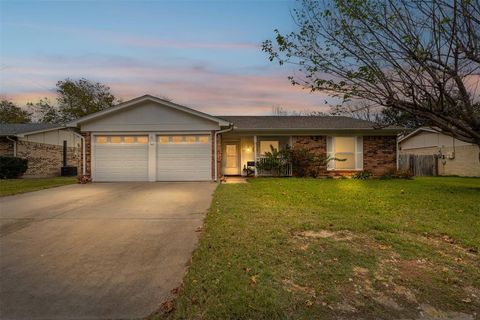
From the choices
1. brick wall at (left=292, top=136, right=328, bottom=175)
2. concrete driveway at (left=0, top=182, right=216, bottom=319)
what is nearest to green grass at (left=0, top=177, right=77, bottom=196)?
concrete driveway at (left=0, top=182, right=216, bottom=319)

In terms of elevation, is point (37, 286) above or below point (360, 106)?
below

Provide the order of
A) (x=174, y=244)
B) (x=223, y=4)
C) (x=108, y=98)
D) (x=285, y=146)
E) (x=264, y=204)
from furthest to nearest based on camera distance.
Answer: (x=108, y=98), (x=285, y=146), (x=223, y=4), (x=264, y=204), (x=174, y=244)

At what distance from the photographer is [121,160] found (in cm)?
1585

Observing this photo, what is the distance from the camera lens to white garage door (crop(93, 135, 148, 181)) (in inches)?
623

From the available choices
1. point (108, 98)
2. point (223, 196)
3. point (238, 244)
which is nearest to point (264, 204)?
point (223, 196)

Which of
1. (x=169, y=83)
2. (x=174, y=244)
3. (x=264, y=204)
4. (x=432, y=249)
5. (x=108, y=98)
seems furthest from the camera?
(x=108, y=98)

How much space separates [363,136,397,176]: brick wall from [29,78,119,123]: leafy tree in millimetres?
32198

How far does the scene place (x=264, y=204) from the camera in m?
8.90

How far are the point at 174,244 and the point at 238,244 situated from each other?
1.08 meters

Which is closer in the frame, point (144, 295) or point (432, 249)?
point (144, 295)

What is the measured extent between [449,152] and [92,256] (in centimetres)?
2534

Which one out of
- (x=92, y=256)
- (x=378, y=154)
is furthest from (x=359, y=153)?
(x=92, y=256)

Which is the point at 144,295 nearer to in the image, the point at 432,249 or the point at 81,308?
the point at 81,308

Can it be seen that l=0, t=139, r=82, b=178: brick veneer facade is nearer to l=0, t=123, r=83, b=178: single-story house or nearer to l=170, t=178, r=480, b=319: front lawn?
l=0, t=123, r=83, b=178: single-story house
